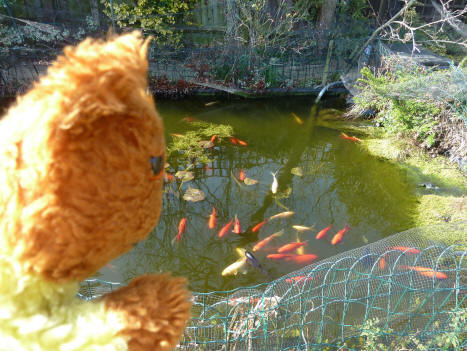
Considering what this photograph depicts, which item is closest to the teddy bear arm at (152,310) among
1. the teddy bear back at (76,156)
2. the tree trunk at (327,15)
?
the teddy bear back at (76,156)

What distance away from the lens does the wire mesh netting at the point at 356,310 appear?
83.9 inches

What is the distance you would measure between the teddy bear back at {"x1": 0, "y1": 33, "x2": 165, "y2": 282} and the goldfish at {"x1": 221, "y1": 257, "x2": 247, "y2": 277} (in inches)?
120

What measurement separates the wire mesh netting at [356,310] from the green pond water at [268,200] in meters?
0.74

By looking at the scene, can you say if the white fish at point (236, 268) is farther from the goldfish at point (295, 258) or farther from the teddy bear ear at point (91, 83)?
the teddy bear ear at point (91, 83)

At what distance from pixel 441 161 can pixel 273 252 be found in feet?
12.3

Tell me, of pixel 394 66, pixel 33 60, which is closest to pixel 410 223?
pixel 394 66

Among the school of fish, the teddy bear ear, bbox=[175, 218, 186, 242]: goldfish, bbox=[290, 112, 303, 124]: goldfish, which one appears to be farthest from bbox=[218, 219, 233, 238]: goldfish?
bbox=[290, 112, 303, 124]: goldfish

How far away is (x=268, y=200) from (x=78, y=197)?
4.32 meters

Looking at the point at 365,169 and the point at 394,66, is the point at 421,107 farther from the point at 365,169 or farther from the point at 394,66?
the point at 365,169

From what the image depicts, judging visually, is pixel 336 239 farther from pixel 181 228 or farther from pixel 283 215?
pixel 181 228

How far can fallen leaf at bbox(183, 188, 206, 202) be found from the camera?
4781 millimetres

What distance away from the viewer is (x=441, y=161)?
5.72 m

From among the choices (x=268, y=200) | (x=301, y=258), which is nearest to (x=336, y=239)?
(x=301, y=258)

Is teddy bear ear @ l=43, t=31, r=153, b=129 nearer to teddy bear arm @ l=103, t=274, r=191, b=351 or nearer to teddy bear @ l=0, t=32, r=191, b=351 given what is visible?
teddy bear @ l=0, t=32, r=191, b=351
